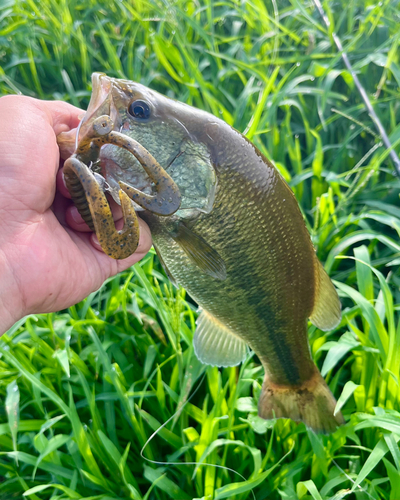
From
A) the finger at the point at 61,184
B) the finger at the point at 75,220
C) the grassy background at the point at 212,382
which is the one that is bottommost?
the grassy background at the point at 212,382

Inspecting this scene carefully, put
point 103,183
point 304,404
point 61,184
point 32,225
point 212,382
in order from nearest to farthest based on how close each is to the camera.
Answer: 1. point 103,183
2. point 32,225
3. point 61,184
4. point 304,404
5. point 212,382

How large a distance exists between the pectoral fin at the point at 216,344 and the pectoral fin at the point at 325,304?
322 millimetres

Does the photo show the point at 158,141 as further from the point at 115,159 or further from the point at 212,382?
the point at 212,382

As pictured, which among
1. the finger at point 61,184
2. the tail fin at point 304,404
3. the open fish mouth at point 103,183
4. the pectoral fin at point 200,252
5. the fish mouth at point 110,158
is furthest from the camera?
the tail fin at point 304,404

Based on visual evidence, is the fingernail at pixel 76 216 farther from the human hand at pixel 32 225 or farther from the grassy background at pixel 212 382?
the grassy background at pixel 212 382

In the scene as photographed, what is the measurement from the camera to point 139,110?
1.21 metres

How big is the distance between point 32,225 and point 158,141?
475mm

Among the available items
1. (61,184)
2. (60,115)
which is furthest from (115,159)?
(60,115)

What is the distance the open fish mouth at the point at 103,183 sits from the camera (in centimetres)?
105

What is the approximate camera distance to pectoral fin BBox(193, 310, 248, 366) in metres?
1.56

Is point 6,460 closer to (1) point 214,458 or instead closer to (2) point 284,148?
(1) point 214,458

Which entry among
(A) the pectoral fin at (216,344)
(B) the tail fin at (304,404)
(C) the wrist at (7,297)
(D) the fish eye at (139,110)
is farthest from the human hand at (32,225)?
(B) the tail fin at (304,404)

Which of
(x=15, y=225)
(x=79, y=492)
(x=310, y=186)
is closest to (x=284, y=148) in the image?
(x=310, y=186)

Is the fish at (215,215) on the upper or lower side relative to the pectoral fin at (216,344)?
upper
